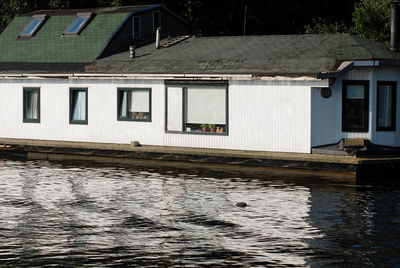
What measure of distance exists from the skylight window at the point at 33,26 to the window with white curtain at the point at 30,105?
15.0ft

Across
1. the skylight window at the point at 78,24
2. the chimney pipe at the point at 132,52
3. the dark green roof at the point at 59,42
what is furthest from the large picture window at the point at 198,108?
the skylight window at the point at 78,24

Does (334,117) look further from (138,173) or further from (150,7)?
(150,7)

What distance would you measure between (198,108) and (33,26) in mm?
12723

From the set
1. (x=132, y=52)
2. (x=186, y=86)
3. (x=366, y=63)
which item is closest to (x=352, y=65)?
(x=366, y=63)

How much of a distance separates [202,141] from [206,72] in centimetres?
264

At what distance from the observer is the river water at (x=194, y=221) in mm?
14320

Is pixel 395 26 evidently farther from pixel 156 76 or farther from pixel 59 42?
pixel 59 42

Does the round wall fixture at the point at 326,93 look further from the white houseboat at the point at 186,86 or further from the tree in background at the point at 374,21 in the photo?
the tree in background at the point at 374,21

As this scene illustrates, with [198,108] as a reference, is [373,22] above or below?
above

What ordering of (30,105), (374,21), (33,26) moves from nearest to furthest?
(30,105), (33,26), (374,21)

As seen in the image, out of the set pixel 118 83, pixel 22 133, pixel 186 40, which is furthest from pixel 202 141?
pixel 22 133

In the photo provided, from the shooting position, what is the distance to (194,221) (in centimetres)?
1803

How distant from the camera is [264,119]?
29156 millimetres

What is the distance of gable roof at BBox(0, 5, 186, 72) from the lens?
35406mm
